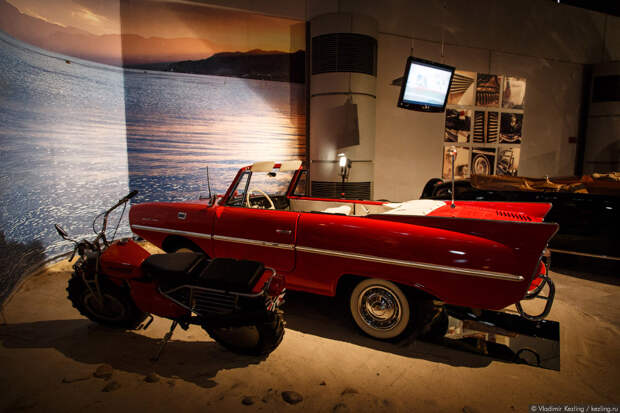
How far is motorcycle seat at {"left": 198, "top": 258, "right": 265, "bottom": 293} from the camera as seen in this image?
2309mm

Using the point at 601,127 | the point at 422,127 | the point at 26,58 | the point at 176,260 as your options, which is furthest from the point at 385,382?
the point at 601,127

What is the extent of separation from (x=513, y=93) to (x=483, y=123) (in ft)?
4.34

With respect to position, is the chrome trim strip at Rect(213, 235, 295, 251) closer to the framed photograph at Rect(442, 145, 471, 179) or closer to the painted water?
the painted water

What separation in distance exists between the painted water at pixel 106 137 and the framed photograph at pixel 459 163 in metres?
3.55

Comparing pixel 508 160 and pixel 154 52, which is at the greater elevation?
pixel 154 52

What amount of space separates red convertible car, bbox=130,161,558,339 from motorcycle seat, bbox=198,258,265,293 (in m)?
0.69

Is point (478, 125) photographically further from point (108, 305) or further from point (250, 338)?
point (108, 305)

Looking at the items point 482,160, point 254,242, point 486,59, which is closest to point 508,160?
point 482,160

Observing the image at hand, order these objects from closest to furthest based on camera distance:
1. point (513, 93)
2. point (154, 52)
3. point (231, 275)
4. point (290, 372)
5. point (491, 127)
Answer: point (231, 275) < point (290, 372) < point (154, 52) < point (491, 127) < point (513, 93)

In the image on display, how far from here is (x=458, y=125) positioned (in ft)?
27.2

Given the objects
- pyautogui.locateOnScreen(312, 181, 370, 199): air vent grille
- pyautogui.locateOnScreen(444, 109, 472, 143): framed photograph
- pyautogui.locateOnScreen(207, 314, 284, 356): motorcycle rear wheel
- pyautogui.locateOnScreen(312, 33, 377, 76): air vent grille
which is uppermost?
pyautogui.locateOnScreen(312, 33, 377, 76): air vent grille

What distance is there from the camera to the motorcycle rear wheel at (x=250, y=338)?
2.50 meters

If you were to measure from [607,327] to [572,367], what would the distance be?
3.45 ft

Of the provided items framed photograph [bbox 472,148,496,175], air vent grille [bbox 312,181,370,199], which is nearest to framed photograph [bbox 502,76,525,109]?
framed photograph [bbox 472,148,496,175]
